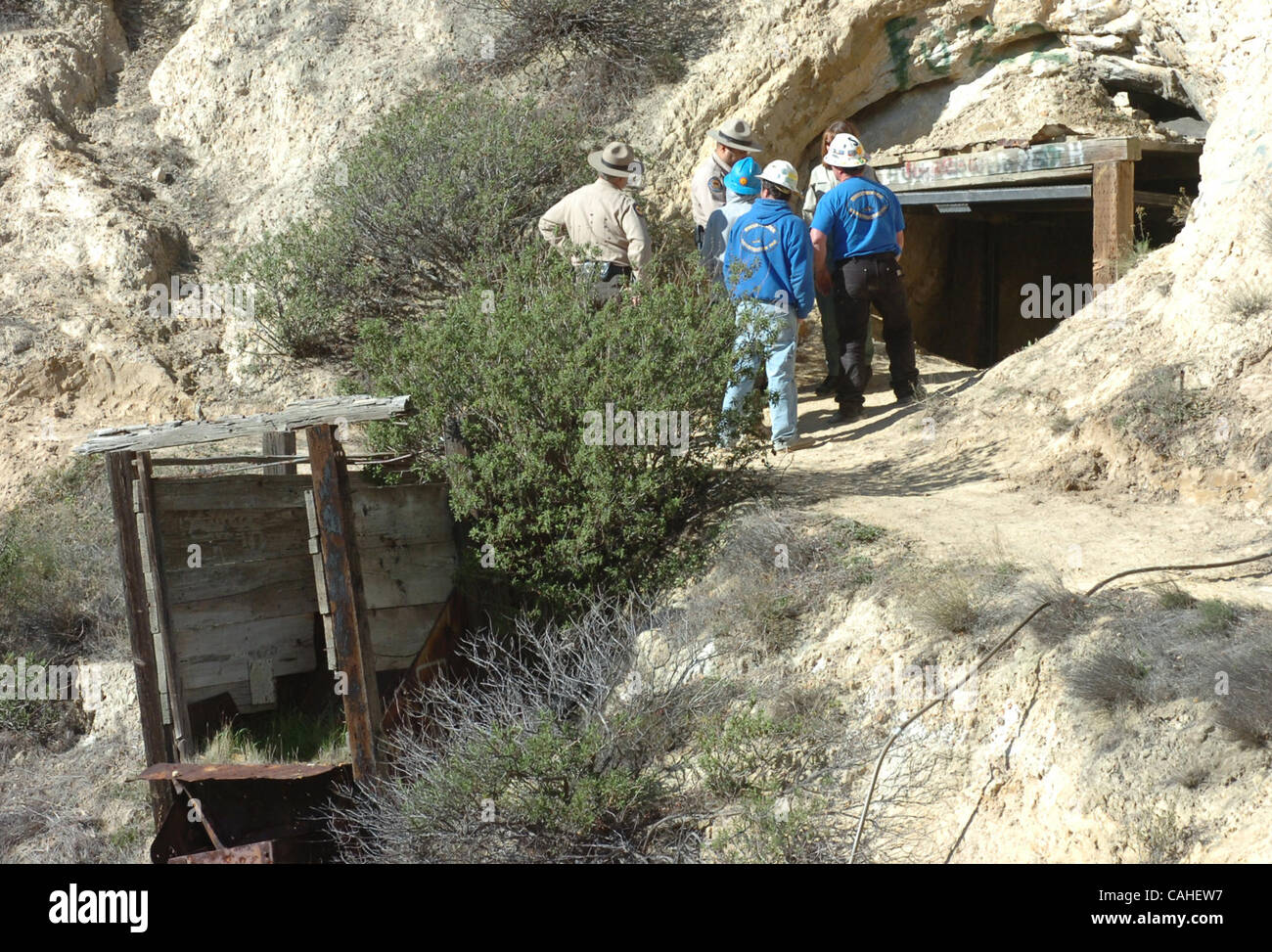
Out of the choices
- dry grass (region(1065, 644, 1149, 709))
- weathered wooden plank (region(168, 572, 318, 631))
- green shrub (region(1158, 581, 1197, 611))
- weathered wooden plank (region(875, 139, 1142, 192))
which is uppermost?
weathered wooden plank (region(875, 139, 1142, 192))

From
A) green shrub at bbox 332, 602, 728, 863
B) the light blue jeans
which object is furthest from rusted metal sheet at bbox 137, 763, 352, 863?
the light blue jeans

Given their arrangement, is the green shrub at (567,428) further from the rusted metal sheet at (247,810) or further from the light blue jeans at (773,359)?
the rusted metal sheet at (247,810)

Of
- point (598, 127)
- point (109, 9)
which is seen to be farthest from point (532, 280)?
point (109, 9)

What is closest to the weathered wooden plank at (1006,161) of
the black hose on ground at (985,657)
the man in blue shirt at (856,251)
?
the man in blue shirt at (856,251)

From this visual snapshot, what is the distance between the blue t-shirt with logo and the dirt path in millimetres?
1185

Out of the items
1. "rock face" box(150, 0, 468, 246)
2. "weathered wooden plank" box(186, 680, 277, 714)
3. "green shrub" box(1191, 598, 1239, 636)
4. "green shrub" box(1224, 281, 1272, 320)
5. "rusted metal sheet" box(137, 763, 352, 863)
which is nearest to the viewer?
"green shrub" box(1191, 598, 1239, 636)

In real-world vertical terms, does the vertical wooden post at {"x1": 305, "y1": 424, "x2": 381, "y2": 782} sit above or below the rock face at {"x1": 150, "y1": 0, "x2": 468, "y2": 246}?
below

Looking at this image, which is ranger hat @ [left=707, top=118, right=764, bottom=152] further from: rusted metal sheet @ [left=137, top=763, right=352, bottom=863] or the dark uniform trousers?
rusted metal sheet @ [left=137, top=763, right=352, bottom=863]

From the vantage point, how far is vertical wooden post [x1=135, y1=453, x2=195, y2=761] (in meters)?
5.96

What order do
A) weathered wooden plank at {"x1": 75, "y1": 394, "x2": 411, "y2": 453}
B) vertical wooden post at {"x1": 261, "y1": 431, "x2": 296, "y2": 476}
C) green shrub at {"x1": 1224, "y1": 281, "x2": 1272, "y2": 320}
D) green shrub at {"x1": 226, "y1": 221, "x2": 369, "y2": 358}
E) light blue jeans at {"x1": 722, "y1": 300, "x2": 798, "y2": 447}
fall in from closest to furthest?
1. weathered wooden plank at {"x1": 75, "y1": 394, "x2": 411, "y2": 453}
2. green shrub at {"x1": 1224, "y1": 281, "x2": 1272, "y2": 320}
3. light blue jeans at {"x1": 722, "y1": 300, "x2": 798, "y2": 447}
4. vertical wooden post at {"x1": 261, "y1": 431, "x2": 296, "y2": 476}
5. green shrub at {"x1": 226, "y1": 221, "x2": 369, "y2": 358}

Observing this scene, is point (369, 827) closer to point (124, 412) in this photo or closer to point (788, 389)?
point (788, 389)

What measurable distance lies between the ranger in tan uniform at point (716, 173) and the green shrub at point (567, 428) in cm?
226

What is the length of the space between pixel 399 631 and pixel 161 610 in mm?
1251

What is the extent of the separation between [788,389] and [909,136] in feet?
14.3
